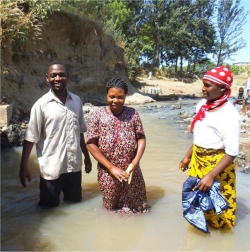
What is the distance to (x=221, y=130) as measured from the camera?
2.33 m

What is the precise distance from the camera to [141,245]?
2.54 m

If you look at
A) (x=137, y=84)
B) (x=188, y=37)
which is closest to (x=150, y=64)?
(x=188, y=37)

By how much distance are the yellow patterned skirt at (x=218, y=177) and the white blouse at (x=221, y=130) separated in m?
0.07

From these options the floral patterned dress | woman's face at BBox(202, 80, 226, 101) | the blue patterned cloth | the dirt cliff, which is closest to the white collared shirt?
the floral patterned dress

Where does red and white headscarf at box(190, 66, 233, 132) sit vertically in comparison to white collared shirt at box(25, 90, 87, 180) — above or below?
above

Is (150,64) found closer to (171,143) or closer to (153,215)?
(171,143)

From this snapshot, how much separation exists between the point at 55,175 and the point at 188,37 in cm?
2915

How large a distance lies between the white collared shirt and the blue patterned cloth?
1177 mm

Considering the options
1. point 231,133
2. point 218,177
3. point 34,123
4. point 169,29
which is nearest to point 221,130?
point 231,133

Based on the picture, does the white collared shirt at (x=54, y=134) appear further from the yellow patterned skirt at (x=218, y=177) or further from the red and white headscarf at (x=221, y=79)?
the red and white headscarf at (x=221, y=79)

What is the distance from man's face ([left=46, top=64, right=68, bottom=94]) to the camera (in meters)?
2.81

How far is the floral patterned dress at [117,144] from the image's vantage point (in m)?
2.75

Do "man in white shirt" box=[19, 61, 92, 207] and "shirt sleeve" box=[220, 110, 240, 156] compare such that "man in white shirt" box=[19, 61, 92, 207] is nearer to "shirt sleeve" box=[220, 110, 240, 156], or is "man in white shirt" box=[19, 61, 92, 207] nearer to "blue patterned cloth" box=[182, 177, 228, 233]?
"blue patterned cloth" box=[182, 177, 228, 233]

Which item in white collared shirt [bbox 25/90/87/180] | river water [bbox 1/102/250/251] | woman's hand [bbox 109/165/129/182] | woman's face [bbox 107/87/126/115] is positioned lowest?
river water [bbox 1/102/250/251]
